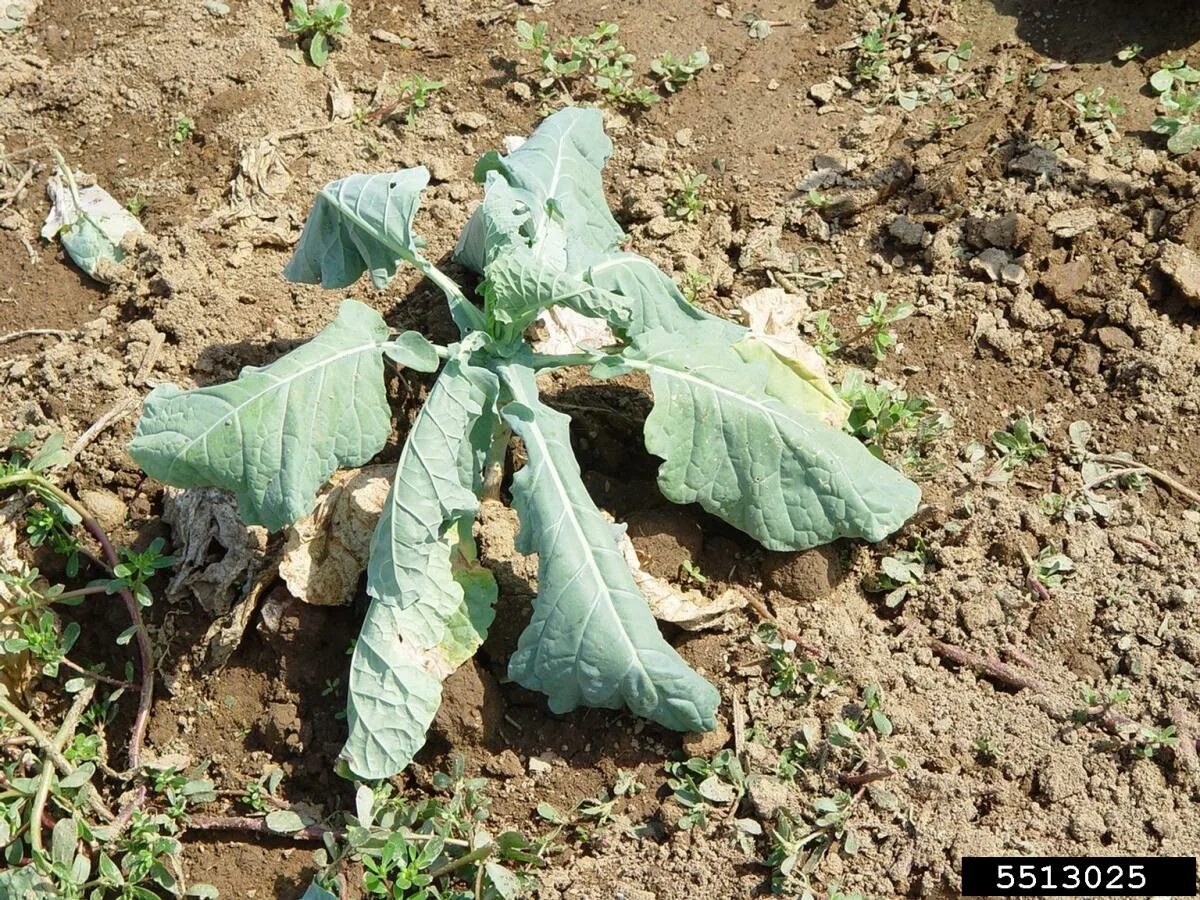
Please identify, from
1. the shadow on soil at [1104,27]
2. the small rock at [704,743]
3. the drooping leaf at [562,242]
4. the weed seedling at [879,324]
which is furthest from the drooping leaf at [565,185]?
the shadow on soil at [1104,27]

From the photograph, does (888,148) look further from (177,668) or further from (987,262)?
(177,668)

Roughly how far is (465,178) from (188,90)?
1152 mm

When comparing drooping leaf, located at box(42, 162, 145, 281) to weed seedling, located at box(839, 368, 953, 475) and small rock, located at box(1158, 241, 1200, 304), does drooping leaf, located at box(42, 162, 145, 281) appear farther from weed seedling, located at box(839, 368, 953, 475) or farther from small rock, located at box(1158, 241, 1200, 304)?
small rock, located at box(1158, 241, 1200, 304)

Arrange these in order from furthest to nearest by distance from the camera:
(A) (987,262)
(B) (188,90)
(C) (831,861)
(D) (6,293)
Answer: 1. (B) (188,90)
2. (D) (6,293)
3. (A) (987,262)
4. (C) (831,861)

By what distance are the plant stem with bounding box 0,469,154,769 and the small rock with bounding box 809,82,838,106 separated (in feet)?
9.28

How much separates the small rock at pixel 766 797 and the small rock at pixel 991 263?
179 centimetres

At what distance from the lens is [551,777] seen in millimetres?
2971

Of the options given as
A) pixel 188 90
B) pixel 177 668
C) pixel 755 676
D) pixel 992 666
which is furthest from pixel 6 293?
pixel 992 666

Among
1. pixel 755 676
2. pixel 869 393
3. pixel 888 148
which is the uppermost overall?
pixel 888 148

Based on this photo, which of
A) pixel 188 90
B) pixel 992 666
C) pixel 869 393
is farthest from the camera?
pixel 188 90

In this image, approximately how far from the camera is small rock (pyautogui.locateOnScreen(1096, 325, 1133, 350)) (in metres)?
3.45

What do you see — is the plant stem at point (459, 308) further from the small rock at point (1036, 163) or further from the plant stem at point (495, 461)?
the small rock at point (1036, 163)

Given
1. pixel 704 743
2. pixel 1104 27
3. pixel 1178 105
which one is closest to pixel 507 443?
pixel 704 743

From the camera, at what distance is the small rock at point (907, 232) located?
3.77 m
